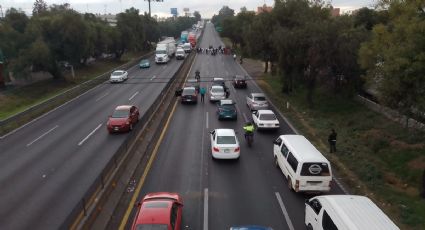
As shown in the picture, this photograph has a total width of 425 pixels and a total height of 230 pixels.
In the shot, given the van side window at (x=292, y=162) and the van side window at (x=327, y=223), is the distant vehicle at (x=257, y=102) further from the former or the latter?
the van side window at (x=327, y=223)

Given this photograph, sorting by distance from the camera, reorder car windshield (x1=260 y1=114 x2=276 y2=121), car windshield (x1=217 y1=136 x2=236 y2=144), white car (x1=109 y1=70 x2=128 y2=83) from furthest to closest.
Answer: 1. white car (x1=109 y1=70 x2=128 y2=83)
2. car windshield (x1=260 y1=114 x2=276 y2=121)
3. car windshield (x1=217 y1=136 x2=236 y2=144)

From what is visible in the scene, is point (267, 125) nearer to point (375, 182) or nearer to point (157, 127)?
point (157, 127)

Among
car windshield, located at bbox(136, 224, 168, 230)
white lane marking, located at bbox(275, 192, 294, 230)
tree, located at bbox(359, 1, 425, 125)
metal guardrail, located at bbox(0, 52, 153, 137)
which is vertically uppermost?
tree, located at bbox(359, 1, 425, 125)

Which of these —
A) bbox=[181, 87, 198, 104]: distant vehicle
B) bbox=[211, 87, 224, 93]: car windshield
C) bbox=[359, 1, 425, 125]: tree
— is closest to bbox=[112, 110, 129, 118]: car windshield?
bbox=[181, 87, 198, 104]: distant vehicle

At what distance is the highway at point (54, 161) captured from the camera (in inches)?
601

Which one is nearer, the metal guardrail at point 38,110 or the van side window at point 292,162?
the van side window at point 292,162

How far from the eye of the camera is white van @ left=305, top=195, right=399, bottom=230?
10.8 m

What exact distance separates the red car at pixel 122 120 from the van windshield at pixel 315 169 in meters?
14.0

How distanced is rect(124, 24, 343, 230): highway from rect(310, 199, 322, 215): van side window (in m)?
1.31

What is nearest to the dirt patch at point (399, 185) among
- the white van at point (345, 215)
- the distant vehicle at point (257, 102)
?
the white van at point (345, 215)

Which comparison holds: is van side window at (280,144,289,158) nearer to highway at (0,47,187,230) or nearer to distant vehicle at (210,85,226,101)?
highway at (0,47,187,230)

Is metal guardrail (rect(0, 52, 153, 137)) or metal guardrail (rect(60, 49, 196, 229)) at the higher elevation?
metal guardrail (rect(60, 49, 196, 229))

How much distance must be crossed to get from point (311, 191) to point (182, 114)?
17.7 m

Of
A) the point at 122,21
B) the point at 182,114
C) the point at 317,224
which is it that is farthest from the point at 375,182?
the point at 122,21
